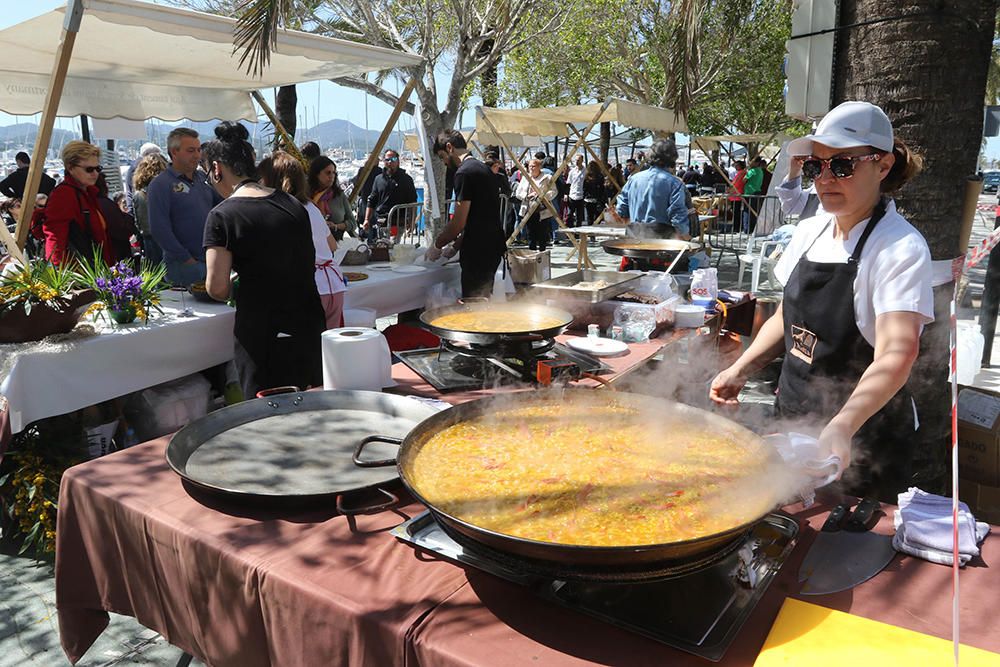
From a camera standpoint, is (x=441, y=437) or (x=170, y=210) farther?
(x=170, y=210)

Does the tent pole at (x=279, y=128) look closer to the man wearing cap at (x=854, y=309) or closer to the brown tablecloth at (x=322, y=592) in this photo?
the brown tablecloth at (x=322, y=592)

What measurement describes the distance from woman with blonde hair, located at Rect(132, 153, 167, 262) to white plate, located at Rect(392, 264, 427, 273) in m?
2.27

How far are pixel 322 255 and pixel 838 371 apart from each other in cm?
327

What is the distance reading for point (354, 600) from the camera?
137cm

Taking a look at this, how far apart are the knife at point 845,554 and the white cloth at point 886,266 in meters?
0.64

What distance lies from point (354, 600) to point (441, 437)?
0.57 m

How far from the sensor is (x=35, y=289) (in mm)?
3359

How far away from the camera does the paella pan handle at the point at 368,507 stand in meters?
1.60

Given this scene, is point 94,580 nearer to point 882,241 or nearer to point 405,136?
point 882,241

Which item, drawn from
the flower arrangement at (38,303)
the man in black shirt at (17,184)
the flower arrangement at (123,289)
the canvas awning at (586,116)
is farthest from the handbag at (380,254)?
the man in black shirt at (17,184)

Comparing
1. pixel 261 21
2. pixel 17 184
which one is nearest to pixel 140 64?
pixel 261 21

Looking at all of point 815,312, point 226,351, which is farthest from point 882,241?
point 226,351

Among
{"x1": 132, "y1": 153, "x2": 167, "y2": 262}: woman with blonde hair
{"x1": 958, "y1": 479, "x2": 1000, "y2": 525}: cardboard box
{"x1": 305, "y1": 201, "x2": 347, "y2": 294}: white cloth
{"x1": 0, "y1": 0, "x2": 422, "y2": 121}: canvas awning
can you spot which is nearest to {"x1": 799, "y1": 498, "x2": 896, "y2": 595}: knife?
{"x1": 958, "y1": 479, "x2": 1000, "y2": 525}: cardboard box

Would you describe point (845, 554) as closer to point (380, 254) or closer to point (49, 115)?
point (49, 115)
